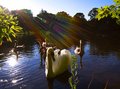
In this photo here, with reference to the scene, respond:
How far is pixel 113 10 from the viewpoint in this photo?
7.23m

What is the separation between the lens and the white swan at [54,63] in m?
17.3

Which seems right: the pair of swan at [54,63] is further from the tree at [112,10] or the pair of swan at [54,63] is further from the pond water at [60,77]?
the tree at [112,10]

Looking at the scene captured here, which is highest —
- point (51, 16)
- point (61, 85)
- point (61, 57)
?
point (51, 16)

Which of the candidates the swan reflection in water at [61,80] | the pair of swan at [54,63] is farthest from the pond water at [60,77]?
the pair of swan at [54,63]

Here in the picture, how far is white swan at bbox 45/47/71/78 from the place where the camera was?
56.7 feet

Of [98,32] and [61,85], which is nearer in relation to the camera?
[61,85]

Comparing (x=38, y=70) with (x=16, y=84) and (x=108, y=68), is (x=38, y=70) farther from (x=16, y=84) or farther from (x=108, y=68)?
(x=108, y=68)

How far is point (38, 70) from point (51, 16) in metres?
78.5

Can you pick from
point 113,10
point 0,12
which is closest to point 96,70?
point 113,10

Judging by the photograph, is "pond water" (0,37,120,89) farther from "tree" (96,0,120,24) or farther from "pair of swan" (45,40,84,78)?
"tree" (96,0,120,24)

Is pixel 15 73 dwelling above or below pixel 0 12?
below

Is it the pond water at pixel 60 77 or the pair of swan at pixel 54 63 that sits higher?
the pair of swan at pixel 54 63

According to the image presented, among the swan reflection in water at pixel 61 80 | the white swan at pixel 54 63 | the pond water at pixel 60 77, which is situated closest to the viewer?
the pond water at pixel 60 77

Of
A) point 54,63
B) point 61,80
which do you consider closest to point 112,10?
point 61,80
